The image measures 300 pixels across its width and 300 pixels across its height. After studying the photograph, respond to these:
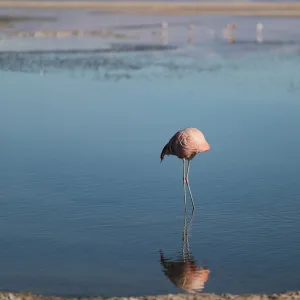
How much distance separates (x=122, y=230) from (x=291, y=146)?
4.78m

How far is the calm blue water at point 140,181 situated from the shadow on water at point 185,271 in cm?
7

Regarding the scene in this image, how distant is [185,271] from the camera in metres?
7.86

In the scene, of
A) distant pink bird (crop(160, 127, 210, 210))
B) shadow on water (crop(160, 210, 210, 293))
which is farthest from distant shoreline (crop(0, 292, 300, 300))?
distant pink bird (crop(160, 127, 210, 210))

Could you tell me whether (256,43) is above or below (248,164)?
above

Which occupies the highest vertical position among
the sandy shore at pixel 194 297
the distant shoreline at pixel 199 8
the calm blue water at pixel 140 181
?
the distant shoreline at pixel 199 8

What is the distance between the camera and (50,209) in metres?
9.78

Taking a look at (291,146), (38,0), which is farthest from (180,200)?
(38,0)

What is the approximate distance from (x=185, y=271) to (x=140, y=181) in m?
3.28

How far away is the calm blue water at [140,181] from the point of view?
25.8 ft

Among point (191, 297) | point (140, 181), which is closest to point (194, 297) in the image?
→ point (191, 297)

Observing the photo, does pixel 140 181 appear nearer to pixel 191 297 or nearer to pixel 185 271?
pixel 185 271

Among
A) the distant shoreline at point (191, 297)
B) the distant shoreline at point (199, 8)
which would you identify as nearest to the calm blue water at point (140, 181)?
the distant shoreline at point (191, 297)

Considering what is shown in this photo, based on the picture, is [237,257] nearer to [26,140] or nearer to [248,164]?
[248,164]

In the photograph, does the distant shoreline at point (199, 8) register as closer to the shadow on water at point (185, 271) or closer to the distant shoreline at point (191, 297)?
the shadow on water at point (185, 271)
